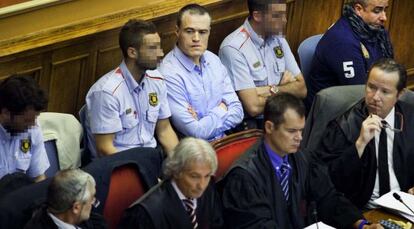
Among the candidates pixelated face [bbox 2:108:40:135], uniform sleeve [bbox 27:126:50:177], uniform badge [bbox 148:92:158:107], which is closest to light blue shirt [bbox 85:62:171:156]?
uniform badge [bbox 148:92:158:107]

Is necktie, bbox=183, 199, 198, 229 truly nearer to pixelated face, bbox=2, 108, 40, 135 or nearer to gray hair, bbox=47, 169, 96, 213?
gray hair, bbox=47, 169, 96, 213

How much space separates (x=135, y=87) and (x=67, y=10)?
0.72 meters

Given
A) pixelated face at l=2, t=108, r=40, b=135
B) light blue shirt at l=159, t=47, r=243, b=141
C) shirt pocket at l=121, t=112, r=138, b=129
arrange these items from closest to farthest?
pixelated face at l=2, t=108, r=40, b=135, shirt pocket at l=121, t=112, r=138, b=129, light blue shirt at l=159, t=47, r=243, b=141

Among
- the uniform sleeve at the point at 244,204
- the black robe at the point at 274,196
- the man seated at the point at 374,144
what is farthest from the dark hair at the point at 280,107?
the man seated at the point at 374,144

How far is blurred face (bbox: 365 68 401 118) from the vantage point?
4.37 meters

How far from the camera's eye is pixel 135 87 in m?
4.48

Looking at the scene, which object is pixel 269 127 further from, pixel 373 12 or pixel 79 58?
pixel 373 12

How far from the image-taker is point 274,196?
3.90 meters

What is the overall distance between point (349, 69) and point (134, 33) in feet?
4.41

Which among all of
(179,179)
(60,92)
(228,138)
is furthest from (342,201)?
(60,92)

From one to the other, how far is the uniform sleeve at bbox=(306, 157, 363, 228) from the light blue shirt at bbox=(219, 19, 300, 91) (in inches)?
40.3

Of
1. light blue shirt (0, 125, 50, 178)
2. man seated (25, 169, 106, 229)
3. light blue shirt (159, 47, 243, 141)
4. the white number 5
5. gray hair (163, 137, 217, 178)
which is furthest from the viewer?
the white number 5

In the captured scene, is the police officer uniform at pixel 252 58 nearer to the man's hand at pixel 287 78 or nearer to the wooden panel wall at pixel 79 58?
the man's hand at pixel 287 78

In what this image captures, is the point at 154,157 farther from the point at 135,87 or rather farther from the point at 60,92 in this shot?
the point at 60,92
